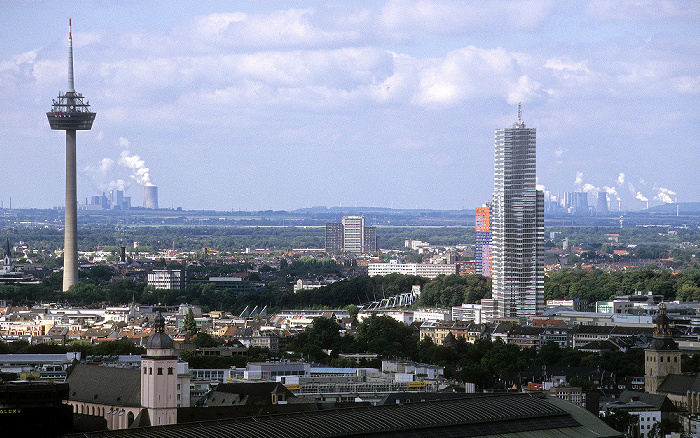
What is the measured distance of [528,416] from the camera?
51.4 m

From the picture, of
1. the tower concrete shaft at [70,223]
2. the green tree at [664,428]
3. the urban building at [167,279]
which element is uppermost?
the tower concrete shaft at [70,223]

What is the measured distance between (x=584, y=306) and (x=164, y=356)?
8900 cm

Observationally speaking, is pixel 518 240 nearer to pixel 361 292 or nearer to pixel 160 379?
pixel 361 292

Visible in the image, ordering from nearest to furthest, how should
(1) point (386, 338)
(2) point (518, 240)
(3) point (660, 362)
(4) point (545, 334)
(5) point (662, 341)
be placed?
(3) point (660, 362) → (5) point (662, 341) → (1) point (386, 338) → (4) point (545, 334) → (2) point (518, 240)

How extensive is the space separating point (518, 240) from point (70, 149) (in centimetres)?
5414

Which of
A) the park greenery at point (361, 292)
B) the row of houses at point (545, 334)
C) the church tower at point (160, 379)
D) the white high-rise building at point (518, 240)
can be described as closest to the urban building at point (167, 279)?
the park greenery at point (361, 292)

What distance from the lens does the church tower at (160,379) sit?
5719 cm

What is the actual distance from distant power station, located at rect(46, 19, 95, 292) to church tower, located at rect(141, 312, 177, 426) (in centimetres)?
9846

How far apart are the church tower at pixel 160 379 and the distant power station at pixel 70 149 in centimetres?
9846

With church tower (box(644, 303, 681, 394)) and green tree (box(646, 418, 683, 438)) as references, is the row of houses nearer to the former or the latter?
church tower (box(644, 303, 681, 394))

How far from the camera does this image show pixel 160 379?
188 ft

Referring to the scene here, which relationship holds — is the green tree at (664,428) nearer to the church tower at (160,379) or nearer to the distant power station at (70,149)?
the church tower at (160,379)

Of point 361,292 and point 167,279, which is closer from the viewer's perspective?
point 361,292

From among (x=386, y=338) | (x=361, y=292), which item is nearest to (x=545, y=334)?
(x=386, y=338)
